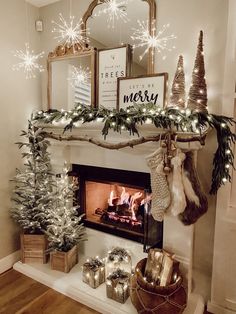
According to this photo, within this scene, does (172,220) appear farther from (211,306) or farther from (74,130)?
(74,130)

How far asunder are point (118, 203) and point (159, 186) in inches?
38.3

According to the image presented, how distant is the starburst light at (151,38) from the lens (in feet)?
6.56

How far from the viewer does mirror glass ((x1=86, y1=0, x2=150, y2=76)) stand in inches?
82.5

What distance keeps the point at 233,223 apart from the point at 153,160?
757 millimetres

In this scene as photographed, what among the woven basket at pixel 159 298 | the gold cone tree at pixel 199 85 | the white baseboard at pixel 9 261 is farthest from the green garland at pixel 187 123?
the white baseboard at pixel 9 261

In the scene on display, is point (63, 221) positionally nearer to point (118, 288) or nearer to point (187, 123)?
point (118, 288)

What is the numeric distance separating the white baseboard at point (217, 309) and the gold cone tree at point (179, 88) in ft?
5.09

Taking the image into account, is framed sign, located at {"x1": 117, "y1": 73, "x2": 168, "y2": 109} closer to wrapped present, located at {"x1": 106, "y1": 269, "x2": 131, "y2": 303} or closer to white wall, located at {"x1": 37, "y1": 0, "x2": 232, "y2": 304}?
white wall, located at {"x1": 37, "y1": 0, "x2": 232, "y2": 304}

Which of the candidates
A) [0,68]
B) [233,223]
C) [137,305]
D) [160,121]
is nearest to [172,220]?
[233,223]

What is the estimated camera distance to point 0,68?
93.0 inches

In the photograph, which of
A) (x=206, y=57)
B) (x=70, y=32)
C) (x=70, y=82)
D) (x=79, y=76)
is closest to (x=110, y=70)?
(x=79, y=76)

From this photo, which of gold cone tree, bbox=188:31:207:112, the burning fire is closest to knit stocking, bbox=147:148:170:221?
gold cone tree, bbox=188:31:207:112

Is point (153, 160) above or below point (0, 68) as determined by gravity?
below

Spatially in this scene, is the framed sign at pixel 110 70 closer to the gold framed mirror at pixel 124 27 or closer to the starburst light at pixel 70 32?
the gold framed mirror at pixel 124 27
